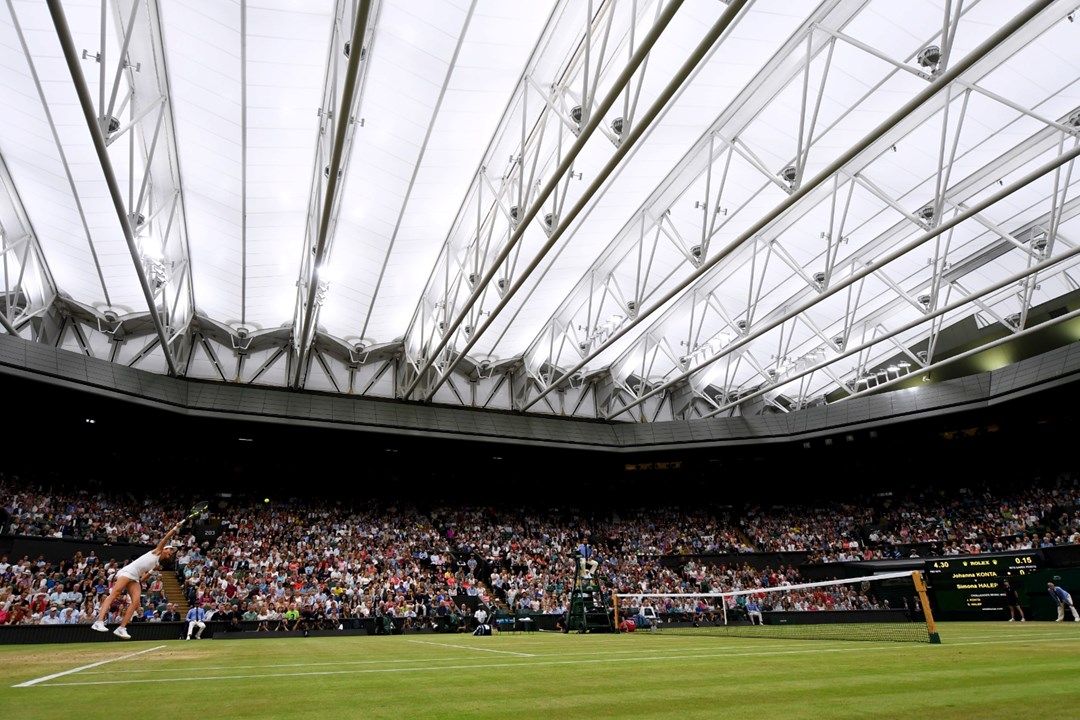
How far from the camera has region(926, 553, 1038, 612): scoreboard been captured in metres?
25.4

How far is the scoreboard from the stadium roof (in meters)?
8.57

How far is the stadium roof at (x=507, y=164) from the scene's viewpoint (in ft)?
47.8

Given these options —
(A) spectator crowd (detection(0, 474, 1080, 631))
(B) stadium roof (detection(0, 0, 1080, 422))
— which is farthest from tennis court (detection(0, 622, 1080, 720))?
(A) spectator crowd (detection(0, 474, 1080, 631))

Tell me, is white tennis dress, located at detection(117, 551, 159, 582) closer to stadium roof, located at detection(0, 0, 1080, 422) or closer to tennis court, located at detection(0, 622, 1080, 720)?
tennis court, located at detection(0, 622, 1080, 720)

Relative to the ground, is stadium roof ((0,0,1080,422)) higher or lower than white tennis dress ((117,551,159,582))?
higher

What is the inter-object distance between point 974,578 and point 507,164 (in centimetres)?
2597

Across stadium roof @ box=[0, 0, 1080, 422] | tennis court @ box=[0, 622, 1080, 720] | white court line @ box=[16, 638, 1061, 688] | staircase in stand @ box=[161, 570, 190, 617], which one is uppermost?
stadium roof @ box=[0, 0, 1080, 422]

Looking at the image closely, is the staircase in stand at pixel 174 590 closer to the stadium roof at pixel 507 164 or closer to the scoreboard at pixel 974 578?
the stadium roof at pixel 507 164

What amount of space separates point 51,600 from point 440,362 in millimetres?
18186

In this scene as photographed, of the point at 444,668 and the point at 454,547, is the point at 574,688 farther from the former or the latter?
the point at 454,547

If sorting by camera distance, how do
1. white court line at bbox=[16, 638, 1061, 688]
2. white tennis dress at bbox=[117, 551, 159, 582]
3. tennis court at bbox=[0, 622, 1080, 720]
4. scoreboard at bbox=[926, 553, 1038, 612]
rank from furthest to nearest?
scoreboard at bbox=[926, 553, 1038, 612] < white tennis dress at bbox=[117, 551, 159, 582] < white court line at bbox=[16, 638, 1061, 688] < tennis court at bbox=[0, 622, 1080, 720]

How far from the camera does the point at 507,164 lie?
749 inches

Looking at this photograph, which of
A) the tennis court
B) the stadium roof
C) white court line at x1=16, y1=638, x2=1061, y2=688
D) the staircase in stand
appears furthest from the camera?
the staircase in stand

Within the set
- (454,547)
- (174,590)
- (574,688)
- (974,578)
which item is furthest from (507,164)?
(974,578)
